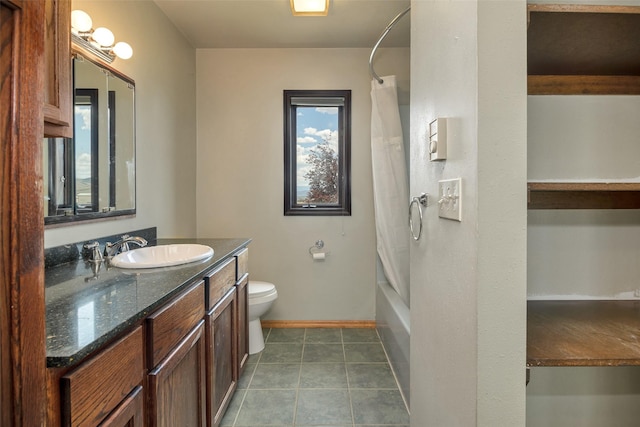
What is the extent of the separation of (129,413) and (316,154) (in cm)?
246

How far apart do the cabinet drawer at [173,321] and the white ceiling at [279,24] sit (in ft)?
6.54

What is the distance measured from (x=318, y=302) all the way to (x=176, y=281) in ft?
6.54

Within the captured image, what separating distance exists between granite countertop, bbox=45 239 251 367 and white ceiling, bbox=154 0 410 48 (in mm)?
1839

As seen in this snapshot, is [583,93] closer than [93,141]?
Yes

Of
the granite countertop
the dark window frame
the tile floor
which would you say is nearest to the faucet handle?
the granite countertop

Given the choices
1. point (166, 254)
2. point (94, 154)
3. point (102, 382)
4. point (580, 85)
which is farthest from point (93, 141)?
point (580, 85)

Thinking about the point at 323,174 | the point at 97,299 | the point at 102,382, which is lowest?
the point at 102,382

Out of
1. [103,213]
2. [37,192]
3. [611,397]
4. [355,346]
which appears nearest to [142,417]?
[37,192]

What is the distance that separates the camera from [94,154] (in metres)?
→ 1.69

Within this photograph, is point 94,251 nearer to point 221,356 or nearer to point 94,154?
point 94,154

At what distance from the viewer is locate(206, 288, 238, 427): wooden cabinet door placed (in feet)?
4.93

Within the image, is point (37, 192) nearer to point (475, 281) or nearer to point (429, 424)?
point (475, 281)

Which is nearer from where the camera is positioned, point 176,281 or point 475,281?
point 475,281

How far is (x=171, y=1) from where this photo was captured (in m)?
2.30
